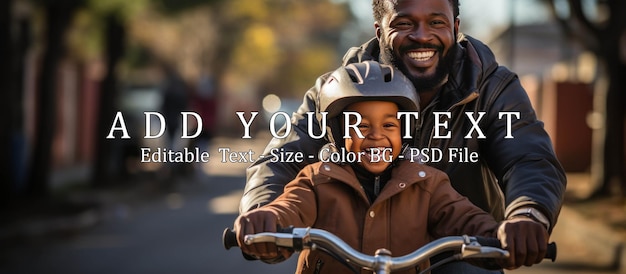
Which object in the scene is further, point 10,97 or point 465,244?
point 10,97

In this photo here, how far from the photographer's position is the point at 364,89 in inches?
139

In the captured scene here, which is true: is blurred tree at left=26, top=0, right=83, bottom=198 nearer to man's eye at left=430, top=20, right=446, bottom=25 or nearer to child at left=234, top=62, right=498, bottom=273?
man's eye at left=430, top=20, right=446, bottom=25

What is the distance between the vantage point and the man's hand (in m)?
3.19

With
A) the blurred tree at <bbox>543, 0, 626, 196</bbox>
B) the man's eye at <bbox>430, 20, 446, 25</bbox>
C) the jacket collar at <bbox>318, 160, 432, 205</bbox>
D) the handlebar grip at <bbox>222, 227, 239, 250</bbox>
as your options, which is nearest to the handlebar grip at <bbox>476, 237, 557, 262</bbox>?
the jacket collar at <bbox>318, 160, 432, 205</bbox>

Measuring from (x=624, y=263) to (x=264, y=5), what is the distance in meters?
35.6

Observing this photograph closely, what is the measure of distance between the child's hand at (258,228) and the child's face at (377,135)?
1.41 ft

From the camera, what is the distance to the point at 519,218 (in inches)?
132

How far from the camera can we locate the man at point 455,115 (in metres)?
3.84

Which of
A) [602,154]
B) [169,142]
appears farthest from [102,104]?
[602,154]

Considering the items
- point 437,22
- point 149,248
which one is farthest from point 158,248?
point 437,22

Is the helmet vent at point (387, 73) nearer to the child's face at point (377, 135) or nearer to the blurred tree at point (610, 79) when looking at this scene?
the child's face at point (377, 135)

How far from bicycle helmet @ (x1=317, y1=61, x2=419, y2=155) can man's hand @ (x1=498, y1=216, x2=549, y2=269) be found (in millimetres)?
569

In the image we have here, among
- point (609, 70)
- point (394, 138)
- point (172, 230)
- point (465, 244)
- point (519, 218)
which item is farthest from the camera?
point (609, 70)

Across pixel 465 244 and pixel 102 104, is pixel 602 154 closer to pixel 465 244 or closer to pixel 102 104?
pixel 102 104
